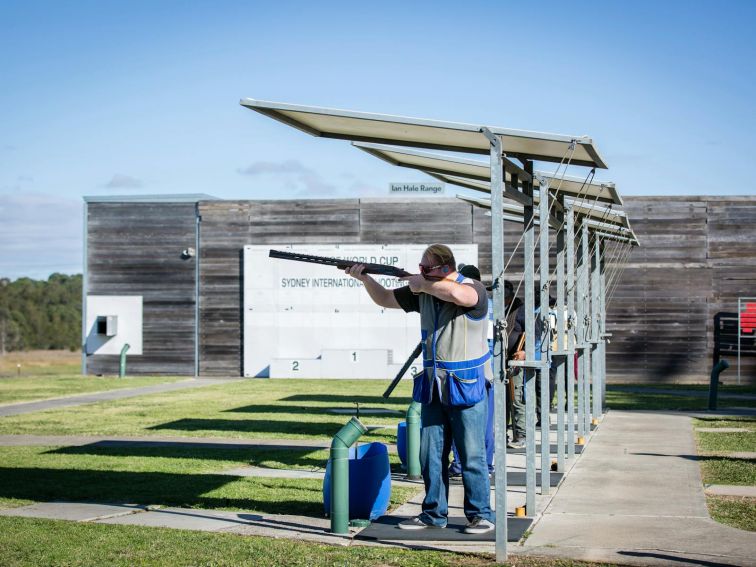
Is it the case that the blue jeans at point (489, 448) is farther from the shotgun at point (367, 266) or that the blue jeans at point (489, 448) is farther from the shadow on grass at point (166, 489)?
the shotgun at point (367, 266)

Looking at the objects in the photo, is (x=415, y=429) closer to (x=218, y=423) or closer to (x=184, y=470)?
(x=184, y=470)

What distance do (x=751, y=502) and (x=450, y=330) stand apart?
10.8 ft

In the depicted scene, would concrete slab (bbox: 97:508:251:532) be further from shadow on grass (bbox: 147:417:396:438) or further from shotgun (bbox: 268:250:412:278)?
shadow on grass (bbox: 147:417:396:438)

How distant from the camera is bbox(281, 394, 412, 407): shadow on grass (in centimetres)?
2048

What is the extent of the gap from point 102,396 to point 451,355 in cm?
1637

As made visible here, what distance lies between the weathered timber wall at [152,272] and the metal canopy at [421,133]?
2352 centimetres

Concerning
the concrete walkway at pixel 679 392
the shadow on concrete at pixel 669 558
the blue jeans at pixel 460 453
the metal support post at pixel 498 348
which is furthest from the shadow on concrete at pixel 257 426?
the concrete walkway at pixel 679 392

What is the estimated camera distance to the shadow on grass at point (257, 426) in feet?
49.9

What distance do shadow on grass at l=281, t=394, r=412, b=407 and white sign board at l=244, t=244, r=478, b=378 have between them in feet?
25.1

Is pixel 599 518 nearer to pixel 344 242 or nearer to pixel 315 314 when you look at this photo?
pixel 315 314

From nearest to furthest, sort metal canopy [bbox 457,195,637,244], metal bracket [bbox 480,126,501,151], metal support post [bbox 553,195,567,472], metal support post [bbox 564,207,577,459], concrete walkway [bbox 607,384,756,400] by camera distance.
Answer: metal bracket [bbox 480,126,501,151] < metal support post [bbox 553,195,567,472] < metal support post [bbox 564,207,577,459] < metal canopy [bbox 457,195,637,244] < concrete walkway [bbox 607,384,756,400]

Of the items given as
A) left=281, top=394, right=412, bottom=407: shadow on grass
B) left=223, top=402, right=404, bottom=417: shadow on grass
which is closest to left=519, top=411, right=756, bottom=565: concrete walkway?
left=223, top=402, right=404, bottom=417: shadow on grass

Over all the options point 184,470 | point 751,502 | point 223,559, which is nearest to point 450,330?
point 223,559

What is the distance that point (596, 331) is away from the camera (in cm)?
1555
